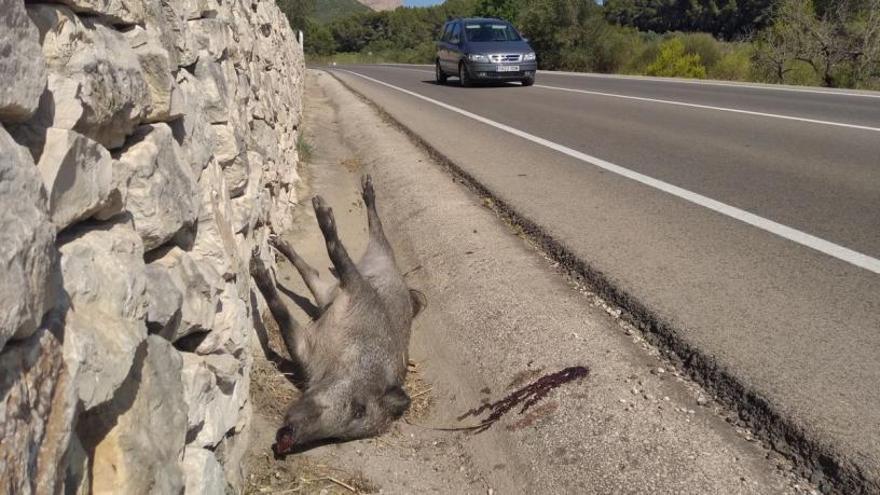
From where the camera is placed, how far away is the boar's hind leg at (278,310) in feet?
14.0

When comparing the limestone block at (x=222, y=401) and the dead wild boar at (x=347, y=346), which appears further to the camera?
the dead wild boar at (x=347, y=346)

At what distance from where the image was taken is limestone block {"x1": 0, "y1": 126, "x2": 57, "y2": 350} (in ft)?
4.90

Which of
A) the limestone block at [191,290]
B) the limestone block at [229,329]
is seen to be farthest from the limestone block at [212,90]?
the limestone block at [191,290]

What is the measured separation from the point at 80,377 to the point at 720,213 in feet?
17.4

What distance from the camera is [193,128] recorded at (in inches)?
130

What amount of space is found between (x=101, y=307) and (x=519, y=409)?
7.39 ft

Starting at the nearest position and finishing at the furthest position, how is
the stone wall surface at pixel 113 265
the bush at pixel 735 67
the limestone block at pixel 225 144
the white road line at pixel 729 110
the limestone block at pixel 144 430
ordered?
1. the stone wall surface at pixel 113 265
2. the limestone block at pixel 144 430
3. the limestone block at pixel 225 144
4. the white road line at pixel 729 110
5. the bush at pixel 735 67

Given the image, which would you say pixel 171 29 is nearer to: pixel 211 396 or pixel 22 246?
pixel 211 396

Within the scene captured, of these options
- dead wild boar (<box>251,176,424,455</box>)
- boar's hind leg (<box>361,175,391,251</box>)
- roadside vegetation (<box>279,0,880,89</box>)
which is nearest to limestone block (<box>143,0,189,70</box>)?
dead wild boar (<box>251,176,424,455</box>)

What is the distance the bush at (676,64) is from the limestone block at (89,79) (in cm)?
2608

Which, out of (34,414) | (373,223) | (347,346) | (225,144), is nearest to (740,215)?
(373,223)

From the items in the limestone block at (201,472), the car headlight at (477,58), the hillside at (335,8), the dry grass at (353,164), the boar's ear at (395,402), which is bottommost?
the boar's ear at (395,402)

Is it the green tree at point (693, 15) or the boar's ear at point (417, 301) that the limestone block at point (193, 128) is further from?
the green tree at point (693, 15)

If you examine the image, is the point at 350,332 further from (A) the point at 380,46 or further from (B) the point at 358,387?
(A) the point at 380,46
